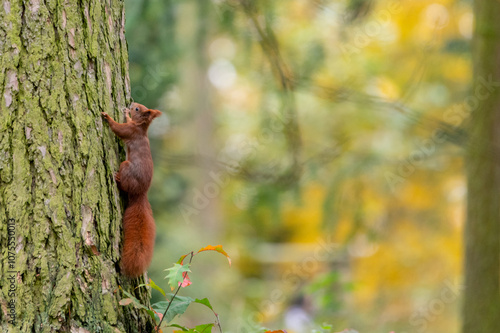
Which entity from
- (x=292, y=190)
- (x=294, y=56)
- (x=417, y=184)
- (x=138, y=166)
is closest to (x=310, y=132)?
(x=417, y=184)

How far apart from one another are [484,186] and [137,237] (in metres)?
2.39

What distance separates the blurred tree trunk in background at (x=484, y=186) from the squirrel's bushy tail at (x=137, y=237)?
2.28 meters

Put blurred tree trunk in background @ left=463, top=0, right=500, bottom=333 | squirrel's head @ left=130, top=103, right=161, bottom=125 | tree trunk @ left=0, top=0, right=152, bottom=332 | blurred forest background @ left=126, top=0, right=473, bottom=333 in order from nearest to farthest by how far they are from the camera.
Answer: tree trunk @ left=0, top=0, right=152, bottom=332 < squirrel's head @ left=130, top=103, right=161, bottom=125 < blurred tree trunk in background @ left=463, top=0, right=500, bottom=333 < blurred forest background @ left=126, top=0, right=473, bottom=333

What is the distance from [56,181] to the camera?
5.12ft

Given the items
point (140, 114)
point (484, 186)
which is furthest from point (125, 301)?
point (484, 186)

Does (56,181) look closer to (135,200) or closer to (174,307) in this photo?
(135,200)

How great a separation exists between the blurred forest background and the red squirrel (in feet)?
1.49

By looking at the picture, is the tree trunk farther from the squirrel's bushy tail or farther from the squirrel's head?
the squirrel's head

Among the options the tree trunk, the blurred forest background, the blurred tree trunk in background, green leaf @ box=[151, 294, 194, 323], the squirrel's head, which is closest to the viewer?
the tree trunk

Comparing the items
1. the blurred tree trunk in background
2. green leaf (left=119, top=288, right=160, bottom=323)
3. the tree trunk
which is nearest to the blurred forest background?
the blurred tree trunk in background

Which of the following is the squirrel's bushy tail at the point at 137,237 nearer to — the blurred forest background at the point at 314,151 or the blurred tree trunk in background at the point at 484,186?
the blurred forest background at the point at 314,151

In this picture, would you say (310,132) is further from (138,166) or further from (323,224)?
(138,166)

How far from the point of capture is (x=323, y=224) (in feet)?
16.1

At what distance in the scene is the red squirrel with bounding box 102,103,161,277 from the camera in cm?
171
